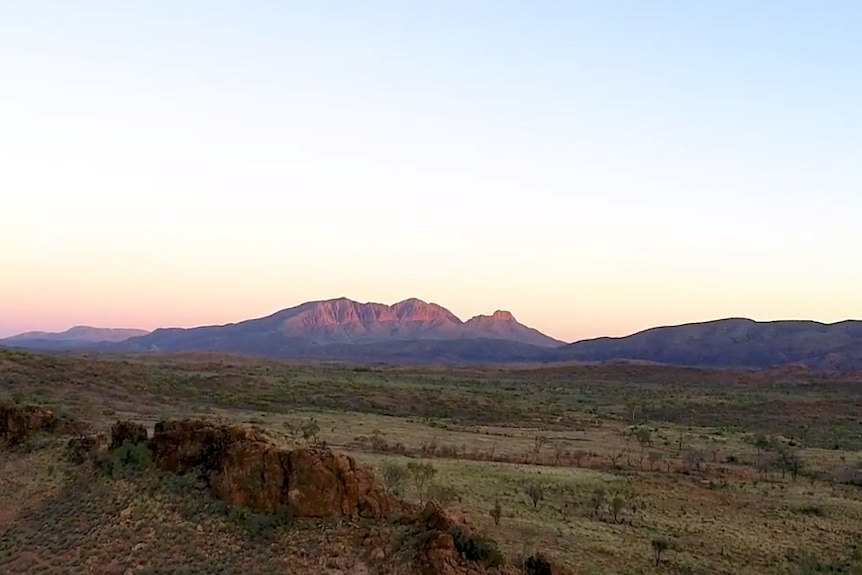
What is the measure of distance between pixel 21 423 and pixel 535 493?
1567cm

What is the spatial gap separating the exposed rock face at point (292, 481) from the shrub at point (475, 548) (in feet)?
7.76

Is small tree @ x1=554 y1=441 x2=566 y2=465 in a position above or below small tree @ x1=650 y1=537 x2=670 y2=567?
above

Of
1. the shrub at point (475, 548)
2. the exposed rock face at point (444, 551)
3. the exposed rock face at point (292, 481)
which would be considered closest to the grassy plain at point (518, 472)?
the exposed rock face at point (292, 481)

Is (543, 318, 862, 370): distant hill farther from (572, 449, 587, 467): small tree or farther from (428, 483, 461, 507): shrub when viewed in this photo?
(428, 483, 461, 507): shrub

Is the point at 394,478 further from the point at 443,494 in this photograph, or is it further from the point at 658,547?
the point at 658,547

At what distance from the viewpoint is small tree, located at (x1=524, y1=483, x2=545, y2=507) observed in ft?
85.2

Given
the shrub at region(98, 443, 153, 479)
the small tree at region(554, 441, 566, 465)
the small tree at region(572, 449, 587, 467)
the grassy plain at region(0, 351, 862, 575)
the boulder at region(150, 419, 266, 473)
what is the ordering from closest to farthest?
the grassy plain at region(0, 351, 862, 575) → the boulder at region(150, 419, 266, 473) → the shrub at region(98, 443, 153, 479) → the small tree at region(572, 449, 587, 467) → the small tree at region(554, 441, 566, 465)

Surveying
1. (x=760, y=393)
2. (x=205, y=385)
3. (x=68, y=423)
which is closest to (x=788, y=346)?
(x=760, y=393)

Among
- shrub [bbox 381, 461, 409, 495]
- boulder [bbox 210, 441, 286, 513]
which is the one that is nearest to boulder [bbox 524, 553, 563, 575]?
boulder [bbox 210, 441, 286, 513]

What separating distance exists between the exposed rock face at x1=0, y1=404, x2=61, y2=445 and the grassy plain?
42.3 inches

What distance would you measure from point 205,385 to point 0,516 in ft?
140

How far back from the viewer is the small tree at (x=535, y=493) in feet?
85.2

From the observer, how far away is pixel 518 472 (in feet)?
103

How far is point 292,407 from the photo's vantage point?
53625 mm
